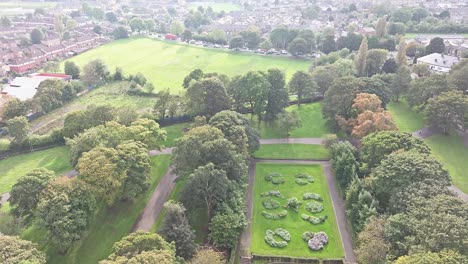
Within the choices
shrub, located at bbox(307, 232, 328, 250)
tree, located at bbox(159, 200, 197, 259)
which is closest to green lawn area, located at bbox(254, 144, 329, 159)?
shrub, located at bbox(307, 232, 328, 250)

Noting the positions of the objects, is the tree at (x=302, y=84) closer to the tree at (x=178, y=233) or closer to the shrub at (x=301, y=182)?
the shrub at (x=301, y=182)

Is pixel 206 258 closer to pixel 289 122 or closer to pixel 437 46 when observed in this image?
pixel 289 122

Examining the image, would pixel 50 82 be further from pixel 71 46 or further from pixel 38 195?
pixel 71 46

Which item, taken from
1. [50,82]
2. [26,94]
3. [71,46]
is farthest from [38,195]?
[71,46]

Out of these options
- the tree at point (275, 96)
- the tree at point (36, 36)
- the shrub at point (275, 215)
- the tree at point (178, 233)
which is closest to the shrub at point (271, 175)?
the shrub at point (275, 215)

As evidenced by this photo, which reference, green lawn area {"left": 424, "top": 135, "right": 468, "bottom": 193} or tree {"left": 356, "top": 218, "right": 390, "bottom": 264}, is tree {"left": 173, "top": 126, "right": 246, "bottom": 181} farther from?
green lawn area {"left": 424, "top": 135, "right": 468, "bottom": 193}
